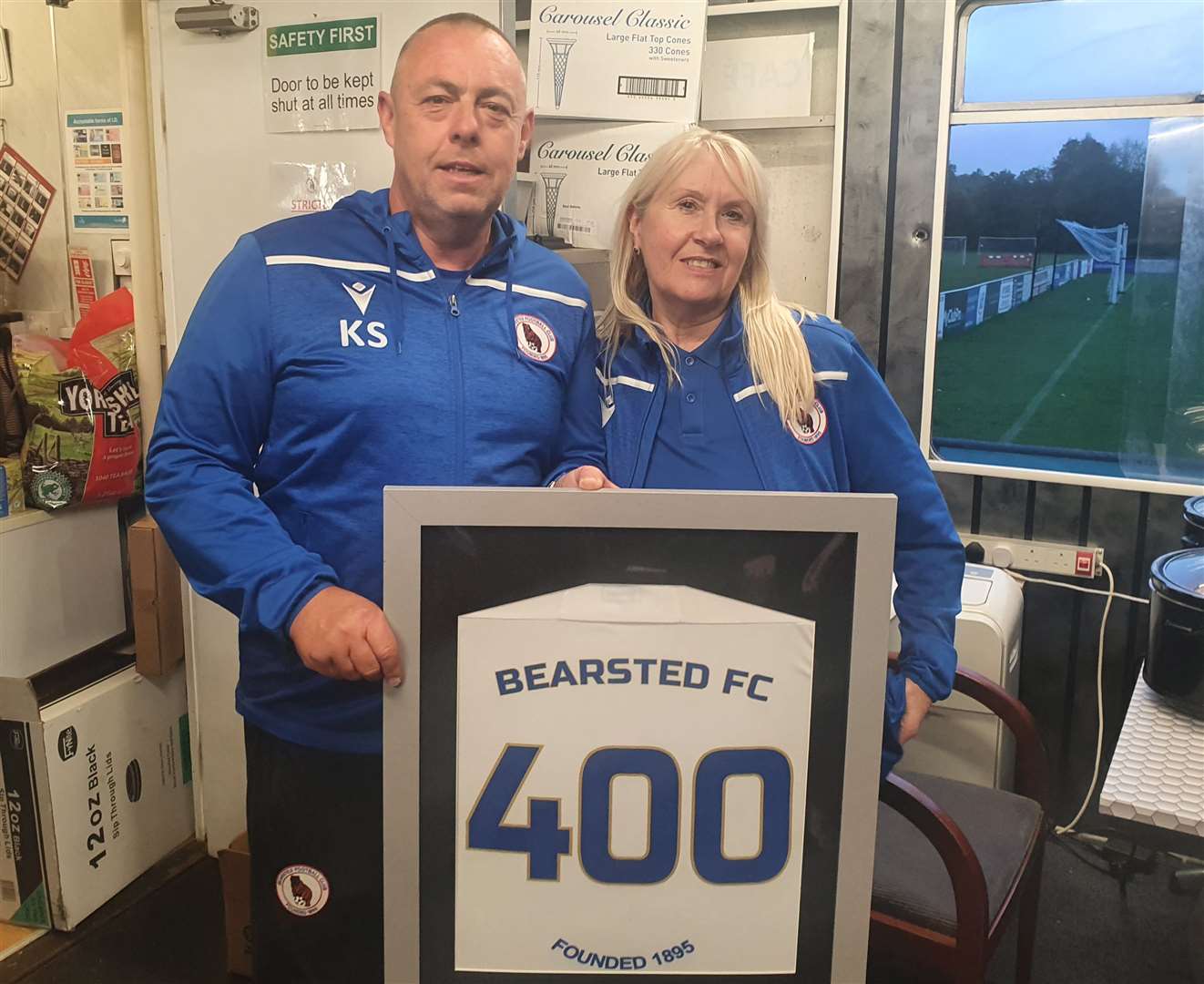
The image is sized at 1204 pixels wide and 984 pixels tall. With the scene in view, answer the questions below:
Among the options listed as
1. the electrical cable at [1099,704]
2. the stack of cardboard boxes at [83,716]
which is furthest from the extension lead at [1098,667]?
the stack of cardboard boxes at [83,716]

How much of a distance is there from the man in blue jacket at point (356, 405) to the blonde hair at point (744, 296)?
8 cm

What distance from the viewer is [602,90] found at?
99.2 inches

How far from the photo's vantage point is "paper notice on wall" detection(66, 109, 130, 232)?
9.61 ft

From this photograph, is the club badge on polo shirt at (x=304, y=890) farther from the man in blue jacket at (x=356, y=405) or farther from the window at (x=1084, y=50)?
the window at (x=1084, y=50)

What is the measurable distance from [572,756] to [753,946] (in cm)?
29

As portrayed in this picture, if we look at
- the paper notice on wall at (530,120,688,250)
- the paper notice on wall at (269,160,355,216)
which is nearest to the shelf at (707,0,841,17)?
the paper notice on wall at (530,120,688,250)

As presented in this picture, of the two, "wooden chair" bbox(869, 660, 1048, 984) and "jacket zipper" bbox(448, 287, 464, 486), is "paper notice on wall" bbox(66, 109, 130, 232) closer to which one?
"jacket zipper" bbox(448, 287, 464, 486)

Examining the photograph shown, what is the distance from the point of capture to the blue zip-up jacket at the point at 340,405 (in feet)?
4.52

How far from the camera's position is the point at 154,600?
102 inches

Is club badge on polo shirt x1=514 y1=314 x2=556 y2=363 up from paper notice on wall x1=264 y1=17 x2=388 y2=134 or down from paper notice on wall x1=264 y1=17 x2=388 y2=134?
down

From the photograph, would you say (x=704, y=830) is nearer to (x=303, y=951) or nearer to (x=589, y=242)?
(x=303, y=951)

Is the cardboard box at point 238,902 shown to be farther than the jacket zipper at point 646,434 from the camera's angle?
Yes

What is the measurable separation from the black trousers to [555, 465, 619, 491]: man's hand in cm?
50

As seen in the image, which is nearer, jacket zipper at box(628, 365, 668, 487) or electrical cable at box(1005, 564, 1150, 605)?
jacket zipper at box(628, 365, 668, 487)
